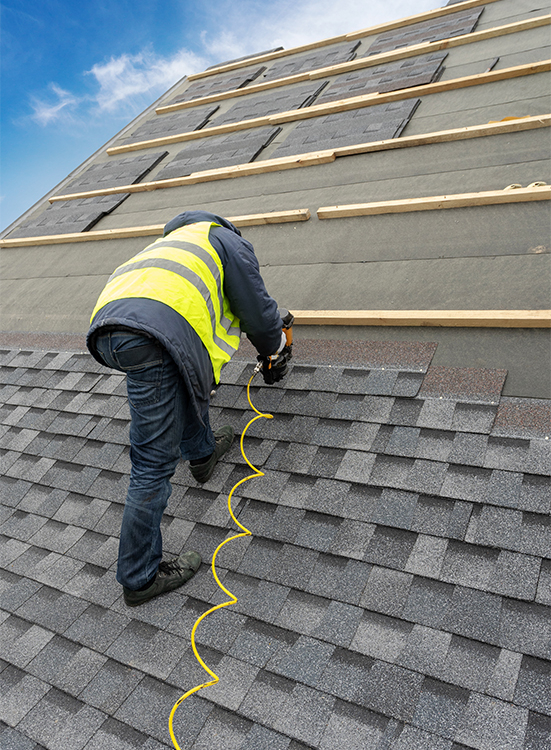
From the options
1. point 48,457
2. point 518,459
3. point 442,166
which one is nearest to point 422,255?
point 442,166

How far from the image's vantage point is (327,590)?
199 cm

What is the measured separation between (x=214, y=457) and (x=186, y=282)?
1010 mm

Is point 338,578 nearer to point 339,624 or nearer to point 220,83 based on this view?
point 339,624

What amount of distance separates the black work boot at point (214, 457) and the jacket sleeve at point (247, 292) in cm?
52

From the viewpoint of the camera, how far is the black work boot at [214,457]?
2.67 m

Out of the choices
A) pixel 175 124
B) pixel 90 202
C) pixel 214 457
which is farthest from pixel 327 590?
pixel 175 124

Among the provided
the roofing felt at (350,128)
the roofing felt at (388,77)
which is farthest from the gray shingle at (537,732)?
the roofing felt at (388,77)

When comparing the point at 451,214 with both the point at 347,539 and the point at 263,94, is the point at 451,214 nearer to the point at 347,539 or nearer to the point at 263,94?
the point at 347,539

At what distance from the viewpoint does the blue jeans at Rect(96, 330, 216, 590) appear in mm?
2150

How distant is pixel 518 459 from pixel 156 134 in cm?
863

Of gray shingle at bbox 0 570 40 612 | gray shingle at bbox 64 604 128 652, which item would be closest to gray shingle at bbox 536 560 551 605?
gray shingle at bbox 64 604 128 652

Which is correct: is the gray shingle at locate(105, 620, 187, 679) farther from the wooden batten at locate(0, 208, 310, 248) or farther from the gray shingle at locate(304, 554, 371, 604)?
the wooden batten at locate(0, 208, 310, 248)

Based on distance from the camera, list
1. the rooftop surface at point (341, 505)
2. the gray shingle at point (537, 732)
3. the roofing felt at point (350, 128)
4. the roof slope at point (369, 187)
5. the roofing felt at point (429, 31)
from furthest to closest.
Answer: the roofing felt at point (429, 31), the roofing felt at point (350, 128), the roof slope at point (369, 187), the rooftop surface at point (341, 505), the gray shingle at point (537, 732)

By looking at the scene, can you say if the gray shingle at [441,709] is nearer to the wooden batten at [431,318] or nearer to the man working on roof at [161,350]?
the man working on roof at [161,350]
